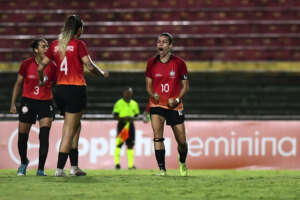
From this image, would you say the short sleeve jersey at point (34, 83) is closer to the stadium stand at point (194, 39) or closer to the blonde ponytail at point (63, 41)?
the blonde ponytail at point (63, 41)

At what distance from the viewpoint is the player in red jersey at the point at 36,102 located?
27.3ft

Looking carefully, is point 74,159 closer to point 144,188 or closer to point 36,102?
point 36,102

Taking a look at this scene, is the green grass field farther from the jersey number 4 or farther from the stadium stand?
the stadium stand

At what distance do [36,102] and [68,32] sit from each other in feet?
4.81

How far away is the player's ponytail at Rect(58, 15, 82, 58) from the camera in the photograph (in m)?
7.24

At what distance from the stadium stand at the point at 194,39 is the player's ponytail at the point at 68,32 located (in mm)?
10182

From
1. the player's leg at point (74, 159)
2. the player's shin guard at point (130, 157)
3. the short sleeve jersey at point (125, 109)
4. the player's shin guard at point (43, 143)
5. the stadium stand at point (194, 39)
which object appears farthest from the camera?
the stadium stand at point (194, 39)

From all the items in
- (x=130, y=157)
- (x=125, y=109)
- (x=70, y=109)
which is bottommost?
(x=130, y=157)

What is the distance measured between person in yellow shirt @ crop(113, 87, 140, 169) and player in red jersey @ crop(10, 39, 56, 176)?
5620 millimetres

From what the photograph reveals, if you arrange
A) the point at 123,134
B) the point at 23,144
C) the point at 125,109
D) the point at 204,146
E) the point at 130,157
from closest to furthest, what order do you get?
the point at 23,144
the point at 123,134
the point at 130,157
the point at 204,146
the point at 125,109

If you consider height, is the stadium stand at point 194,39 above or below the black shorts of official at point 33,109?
above

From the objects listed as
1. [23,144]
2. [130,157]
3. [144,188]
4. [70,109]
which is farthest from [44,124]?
[130,157]

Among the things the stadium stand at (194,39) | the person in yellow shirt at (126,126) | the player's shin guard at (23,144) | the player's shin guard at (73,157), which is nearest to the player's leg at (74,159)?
the player's shin guard at (73,157)

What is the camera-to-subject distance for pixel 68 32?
728cm
